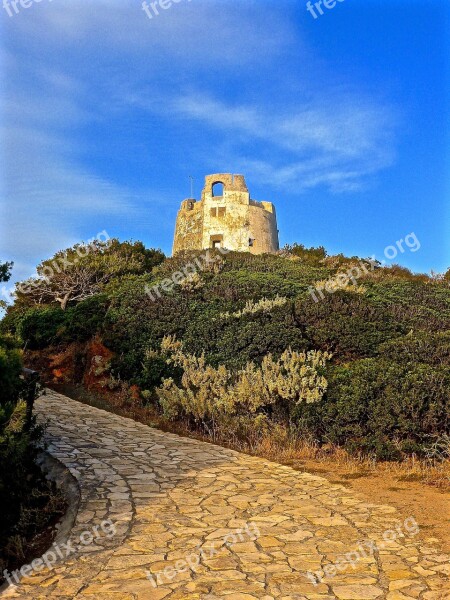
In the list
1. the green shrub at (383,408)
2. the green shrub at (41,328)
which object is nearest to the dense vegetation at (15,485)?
the green shrub at (383,408)

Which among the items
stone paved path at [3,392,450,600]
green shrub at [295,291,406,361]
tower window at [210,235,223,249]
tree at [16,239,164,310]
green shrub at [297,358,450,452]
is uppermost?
tower window at [210,235,223,249]

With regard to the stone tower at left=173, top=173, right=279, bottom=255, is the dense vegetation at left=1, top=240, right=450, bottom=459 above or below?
below

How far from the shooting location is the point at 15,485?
5961 mm

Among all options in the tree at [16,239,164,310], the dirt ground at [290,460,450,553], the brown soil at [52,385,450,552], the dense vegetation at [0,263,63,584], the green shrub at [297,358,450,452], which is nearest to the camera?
the dense vegetation at [0,263,63,584]

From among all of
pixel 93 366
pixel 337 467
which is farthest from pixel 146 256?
pixel 337 467

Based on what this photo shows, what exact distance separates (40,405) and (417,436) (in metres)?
7.67

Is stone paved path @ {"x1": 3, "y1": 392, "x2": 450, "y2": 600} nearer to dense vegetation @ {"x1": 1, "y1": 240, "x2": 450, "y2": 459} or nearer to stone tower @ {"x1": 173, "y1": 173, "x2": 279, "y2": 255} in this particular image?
dense vegetation @ {"x1": 1, "y1": 240, "x2": 450, "y2": 459}

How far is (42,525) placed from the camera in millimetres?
5805

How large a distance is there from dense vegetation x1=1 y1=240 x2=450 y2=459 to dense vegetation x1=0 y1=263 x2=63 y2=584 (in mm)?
3754

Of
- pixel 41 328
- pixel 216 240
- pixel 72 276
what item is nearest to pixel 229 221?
pixel 216 240

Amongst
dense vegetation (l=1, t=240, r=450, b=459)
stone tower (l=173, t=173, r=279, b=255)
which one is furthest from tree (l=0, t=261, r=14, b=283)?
A: stone tower (l=173, t=173, r=279, b=255)

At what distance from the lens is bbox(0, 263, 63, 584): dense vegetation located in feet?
17.8

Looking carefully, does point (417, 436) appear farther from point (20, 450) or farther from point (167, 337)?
point (167, 337)

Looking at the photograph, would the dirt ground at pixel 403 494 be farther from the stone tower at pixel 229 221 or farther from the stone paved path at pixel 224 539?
the stone tower at pixel 229 221
